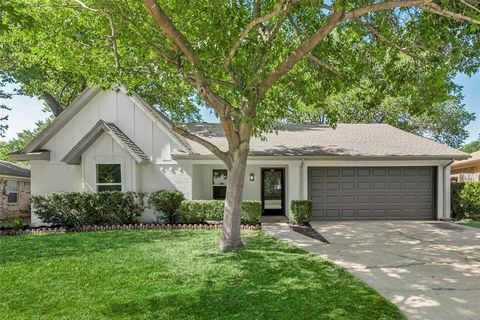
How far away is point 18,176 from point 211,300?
1837 cm

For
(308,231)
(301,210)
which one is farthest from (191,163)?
(308,231)

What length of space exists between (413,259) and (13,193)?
65.4 feet

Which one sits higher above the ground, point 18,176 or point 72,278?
point 18,176

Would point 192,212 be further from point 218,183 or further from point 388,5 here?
point 388,5

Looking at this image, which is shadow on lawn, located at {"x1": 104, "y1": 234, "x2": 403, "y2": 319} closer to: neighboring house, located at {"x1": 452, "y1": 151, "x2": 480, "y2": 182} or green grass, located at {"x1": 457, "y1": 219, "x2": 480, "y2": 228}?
green grass, located at {"x1": 457, "y1": 219, "x2": 480, "y2": 228}

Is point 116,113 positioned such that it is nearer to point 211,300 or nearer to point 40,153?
point 40,153

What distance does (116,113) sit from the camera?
14508mm

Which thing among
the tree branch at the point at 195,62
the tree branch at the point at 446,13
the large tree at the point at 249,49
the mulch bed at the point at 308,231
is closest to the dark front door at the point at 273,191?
the mulch bed at the point at 308,231

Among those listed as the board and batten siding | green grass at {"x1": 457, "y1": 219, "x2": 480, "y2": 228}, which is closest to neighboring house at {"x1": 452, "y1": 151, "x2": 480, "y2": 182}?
green grass at {"x1": 457, "y1": 219, "x2": 480, "y2": 228}

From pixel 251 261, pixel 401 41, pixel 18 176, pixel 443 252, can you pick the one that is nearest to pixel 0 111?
pixel 18 176

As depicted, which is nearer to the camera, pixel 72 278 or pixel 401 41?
pixel 72 278

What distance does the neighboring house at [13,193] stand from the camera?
59.5 feet

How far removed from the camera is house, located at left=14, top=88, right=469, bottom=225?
547 inches

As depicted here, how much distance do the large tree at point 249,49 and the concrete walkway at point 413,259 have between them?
2.94 metres
